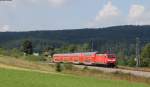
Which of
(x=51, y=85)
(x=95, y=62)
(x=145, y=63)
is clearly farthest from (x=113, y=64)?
(x=51, y=85)

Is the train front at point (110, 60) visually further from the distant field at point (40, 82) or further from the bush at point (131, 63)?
the distant field at point (40, 82)

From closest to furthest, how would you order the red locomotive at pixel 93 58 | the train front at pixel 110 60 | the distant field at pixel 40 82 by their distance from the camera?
the distant field at pixel 40 82, the train front at pixel 110 60, the red locomotive at pixel 93 58

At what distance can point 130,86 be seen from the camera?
32.0 m

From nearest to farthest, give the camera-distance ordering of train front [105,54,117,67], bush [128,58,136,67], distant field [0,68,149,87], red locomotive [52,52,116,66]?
distant field [0,68,149,87], train front [105,54,117,67], red locomotive [52,52,116,66], bush [128,58,136,67]

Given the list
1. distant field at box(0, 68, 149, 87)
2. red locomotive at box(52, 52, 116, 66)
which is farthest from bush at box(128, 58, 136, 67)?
distant field at box(0, 68, 149, 87)

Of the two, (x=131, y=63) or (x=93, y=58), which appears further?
(x=131, y=63)

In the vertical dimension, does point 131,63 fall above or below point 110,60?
below

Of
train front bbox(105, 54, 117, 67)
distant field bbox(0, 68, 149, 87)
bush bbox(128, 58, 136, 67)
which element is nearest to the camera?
distant field bbox(0, 68, 149, 87)

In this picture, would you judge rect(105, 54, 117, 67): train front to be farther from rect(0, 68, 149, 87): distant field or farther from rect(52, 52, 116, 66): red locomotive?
rect(0, 68, 149, 87): distant field

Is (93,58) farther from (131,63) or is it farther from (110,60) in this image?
(131,63)

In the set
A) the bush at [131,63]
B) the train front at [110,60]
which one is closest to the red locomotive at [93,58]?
the train front at [110,60]

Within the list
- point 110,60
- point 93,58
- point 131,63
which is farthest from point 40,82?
point 131,63

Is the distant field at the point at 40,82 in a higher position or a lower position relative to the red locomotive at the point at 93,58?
lower

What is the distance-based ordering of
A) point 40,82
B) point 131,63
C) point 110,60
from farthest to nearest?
point 131,63 < point 110,60 < point 40,82
